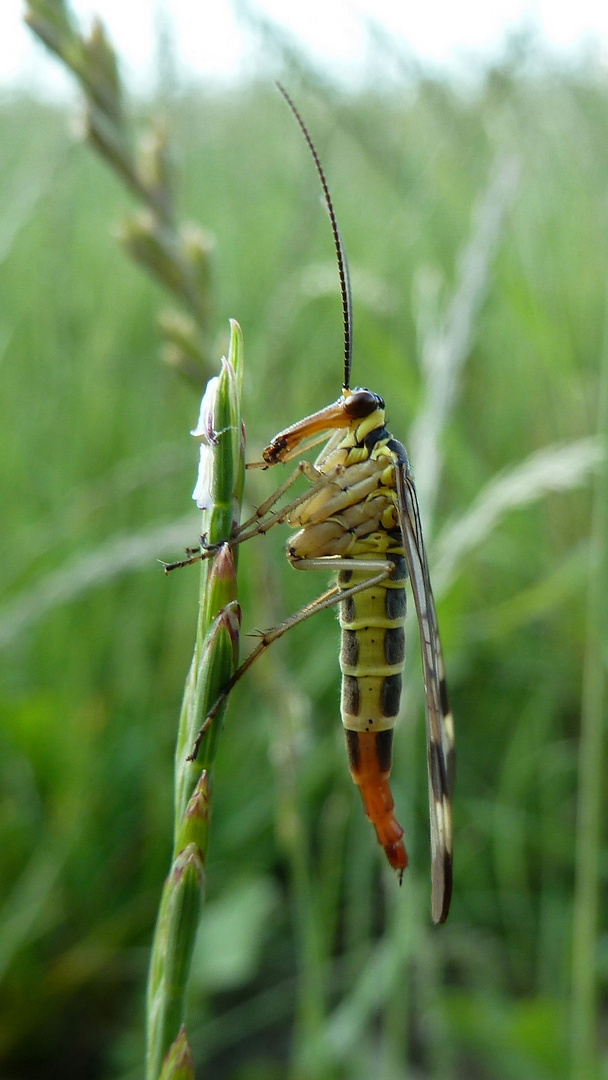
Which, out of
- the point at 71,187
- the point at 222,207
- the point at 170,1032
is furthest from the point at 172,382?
the point at 170,1032

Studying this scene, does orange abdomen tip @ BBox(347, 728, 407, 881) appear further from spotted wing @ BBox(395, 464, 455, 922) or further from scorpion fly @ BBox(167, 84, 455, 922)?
spotted wing @ BBox(395, 464, 455, 922)

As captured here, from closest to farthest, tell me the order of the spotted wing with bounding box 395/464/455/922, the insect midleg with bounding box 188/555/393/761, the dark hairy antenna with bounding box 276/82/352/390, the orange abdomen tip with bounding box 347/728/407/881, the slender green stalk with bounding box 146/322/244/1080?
the slender green stalk with bounding box 146/322/244/1080
the spotted wing with bounding box 395/464/455/922
the dark hairy antenna with bounding box 276/82/352/390
the orange abdomen tip with bounding box 347/728/407/881
the insect midleg with bounding box 188/555/393/761

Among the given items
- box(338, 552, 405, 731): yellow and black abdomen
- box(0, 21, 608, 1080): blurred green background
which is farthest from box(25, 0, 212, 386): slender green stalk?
box(338, 552, 405, 731): yellow and black abdomen

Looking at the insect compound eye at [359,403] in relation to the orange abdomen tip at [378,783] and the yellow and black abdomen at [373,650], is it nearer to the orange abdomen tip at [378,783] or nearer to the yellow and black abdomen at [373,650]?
the yellow and black abdomen at [373,650]

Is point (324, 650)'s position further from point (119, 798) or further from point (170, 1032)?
point (170, 1032)

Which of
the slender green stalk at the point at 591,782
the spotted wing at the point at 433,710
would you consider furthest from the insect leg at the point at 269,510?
the slender green stalk at the point at 591,782
